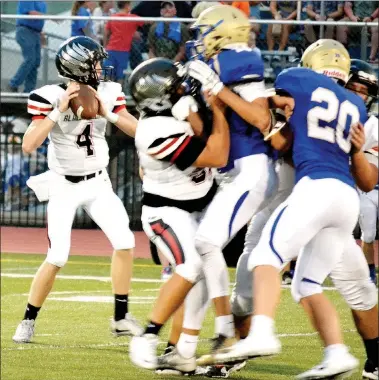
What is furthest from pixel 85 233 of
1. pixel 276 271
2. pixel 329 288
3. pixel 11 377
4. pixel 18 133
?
pixel 276 271

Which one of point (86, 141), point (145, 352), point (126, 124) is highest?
point (126, 124)

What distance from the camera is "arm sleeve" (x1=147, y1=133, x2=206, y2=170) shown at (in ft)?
20.9

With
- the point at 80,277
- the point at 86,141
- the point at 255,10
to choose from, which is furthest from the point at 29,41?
the point at 86,141

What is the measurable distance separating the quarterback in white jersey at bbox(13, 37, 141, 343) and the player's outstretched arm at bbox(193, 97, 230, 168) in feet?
5.00

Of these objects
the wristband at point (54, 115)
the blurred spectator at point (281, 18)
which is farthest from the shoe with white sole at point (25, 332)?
the blurred spectator at point (281, 18)

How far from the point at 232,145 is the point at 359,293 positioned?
41.1 inches

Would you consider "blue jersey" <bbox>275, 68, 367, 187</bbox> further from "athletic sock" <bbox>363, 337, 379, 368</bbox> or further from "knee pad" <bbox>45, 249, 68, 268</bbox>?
"knee pad" <bbox>45, 249, 68, 268</bbox>

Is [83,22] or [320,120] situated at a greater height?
[320,120]

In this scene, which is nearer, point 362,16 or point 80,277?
point 80,277

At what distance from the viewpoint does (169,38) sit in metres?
14.5

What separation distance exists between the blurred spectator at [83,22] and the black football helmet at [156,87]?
8280mm

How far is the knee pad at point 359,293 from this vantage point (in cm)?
630

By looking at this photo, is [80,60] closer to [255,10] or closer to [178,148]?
[178,148]

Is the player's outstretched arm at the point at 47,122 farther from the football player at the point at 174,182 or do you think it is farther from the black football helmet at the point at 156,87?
the black football helmet at the point at 156,87
